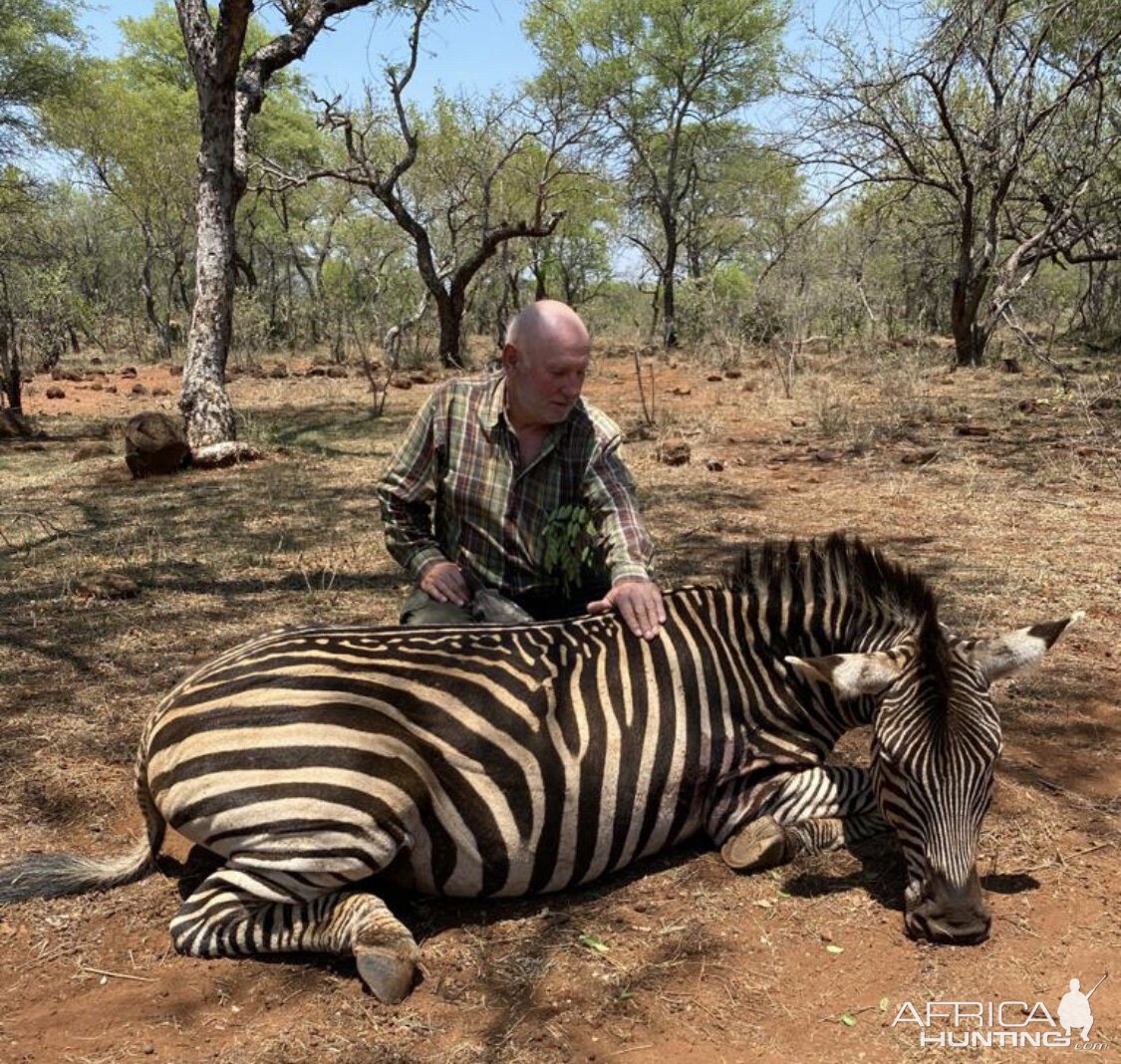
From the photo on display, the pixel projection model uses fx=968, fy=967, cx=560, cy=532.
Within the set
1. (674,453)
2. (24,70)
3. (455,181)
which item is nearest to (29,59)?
(24,70)

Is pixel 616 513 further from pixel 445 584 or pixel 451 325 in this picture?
pixel 451 325

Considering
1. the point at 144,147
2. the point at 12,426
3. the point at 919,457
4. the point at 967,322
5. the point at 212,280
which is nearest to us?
the point at 919,457

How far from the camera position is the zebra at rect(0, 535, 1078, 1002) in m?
2.55

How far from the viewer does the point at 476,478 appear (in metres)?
3.83

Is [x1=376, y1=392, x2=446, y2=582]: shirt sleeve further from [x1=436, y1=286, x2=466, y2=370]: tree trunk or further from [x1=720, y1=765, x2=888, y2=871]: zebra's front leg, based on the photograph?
[x1=436, y1=286, x2=466, y2=370]: tree trunk

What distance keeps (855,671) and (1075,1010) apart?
38.5 inches

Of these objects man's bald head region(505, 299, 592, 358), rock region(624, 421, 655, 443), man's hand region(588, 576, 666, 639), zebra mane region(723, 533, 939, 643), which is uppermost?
man's bald head region(505, 299, 592, 358)

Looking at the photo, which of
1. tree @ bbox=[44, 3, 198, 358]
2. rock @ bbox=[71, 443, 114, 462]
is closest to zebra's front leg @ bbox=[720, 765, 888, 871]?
rock @ bbox=[71, 443, 114, 462]

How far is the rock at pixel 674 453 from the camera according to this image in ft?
33.0

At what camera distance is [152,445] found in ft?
32.0

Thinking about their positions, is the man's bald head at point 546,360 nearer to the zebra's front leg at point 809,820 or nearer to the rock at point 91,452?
the zebra's front leg at point 809,820

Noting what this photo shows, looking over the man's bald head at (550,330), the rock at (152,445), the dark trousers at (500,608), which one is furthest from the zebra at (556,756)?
the rock at (152,445)

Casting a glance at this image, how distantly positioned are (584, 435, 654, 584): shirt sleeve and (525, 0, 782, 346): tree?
855 inches

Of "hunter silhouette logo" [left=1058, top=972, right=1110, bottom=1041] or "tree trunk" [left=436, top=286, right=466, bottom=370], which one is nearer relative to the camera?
"hunter silhouette logo" [left=1058, top=972, right=1110, bottom=1041]
